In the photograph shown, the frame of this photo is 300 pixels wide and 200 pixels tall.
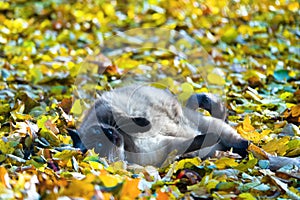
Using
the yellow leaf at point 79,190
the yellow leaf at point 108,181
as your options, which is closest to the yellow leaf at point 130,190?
the yellow leaf at point 108,181

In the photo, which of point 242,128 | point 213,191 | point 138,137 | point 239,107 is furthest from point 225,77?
point 213,191

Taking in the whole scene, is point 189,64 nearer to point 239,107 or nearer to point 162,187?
point 239,107

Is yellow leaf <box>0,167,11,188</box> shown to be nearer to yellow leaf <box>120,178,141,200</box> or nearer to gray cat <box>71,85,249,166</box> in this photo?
yellow leaf <box>120,178,141,200</box>

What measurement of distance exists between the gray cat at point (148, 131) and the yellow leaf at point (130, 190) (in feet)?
2.38

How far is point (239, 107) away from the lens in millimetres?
4285

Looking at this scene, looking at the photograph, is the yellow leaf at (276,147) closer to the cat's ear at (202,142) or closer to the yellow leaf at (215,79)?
the cat's ear at (202,142)

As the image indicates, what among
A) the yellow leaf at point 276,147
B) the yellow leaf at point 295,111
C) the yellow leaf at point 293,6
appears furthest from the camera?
the yellow leaf at point 293,6

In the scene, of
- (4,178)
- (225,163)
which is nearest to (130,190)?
(4,178)

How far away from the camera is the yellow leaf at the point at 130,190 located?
8.02ft

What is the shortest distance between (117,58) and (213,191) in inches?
119

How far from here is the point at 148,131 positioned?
3.34m

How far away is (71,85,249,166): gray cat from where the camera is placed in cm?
328

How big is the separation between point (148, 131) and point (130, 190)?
892 millimetres

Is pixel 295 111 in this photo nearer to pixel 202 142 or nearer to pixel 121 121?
pixel 202 142
